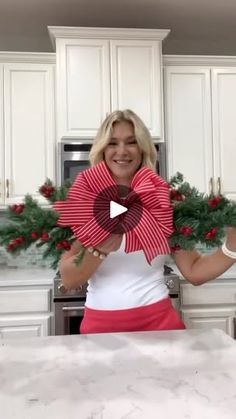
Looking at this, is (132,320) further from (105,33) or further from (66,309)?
(105,33)

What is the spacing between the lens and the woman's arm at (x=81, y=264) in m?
0.71

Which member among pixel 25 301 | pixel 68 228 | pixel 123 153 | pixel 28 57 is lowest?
pixel 25 301

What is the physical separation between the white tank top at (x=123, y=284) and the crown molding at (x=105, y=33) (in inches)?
70.4

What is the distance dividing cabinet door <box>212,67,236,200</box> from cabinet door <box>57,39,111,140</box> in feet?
2.28

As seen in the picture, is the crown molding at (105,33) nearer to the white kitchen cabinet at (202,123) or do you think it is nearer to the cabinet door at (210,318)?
the white kitchen cabinet at (202,123)

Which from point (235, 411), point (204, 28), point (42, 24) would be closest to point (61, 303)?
point (235, 411)

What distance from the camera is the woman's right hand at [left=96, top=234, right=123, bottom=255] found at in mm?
698

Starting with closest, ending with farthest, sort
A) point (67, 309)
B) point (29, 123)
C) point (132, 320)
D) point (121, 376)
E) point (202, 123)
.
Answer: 1. point (121, 376)
2. point (132, 320)
3. point (67, 309)
4. point (29, 123)
5. point (202, 123)

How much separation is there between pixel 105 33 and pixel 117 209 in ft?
6.59

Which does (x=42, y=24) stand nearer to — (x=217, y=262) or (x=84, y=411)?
(x=217, y=262)

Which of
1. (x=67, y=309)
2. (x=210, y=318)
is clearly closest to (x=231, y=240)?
(x=67, y=309)

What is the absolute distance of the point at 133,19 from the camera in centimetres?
261

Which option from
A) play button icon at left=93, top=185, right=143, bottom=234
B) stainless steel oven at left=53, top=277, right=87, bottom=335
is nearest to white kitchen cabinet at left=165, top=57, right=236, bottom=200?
stainless steel oven at left=53, top=277, right=87, bottom=335

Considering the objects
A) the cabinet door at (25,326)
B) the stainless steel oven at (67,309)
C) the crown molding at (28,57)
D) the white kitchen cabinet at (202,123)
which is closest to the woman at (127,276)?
the stainless steel oven at (67,309)
